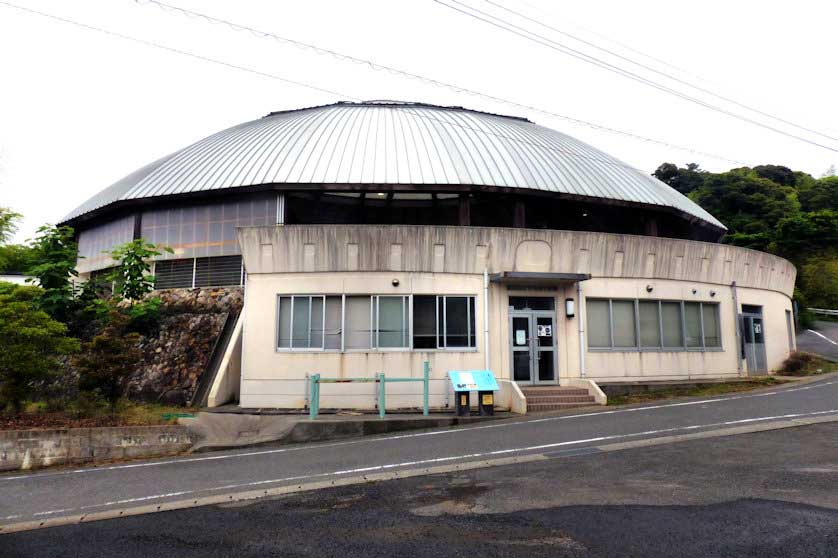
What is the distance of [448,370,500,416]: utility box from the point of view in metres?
14.4

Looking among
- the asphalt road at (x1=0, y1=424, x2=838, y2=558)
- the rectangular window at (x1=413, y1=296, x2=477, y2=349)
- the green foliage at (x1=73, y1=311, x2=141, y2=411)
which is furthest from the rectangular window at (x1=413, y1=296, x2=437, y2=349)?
the green foliage at (x1=73, y1=311, x2=141, y2=411)

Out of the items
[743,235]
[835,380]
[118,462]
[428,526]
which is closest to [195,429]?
[118,462]

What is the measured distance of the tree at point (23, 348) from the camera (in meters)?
14.0

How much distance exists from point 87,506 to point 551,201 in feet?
63.3

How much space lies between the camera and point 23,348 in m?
14.0

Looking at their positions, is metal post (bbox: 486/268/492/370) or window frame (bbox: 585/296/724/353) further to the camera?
window frame (bbox: 585/296/724/353)

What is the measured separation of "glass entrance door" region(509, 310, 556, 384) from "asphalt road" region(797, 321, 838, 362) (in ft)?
59.4

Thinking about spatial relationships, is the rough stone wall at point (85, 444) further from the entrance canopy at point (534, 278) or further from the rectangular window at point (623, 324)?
the rectangular window at point (623, 324)

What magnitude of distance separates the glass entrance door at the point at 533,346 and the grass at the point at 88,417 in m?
9.86

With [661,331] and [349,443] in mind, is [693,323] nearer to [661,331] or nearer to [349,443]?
[661,331]

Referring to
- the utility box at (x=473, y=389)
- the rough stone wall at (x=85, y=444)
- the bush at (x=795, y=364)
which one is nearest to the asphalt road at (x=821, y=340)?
the bush at (x=795, y=364)

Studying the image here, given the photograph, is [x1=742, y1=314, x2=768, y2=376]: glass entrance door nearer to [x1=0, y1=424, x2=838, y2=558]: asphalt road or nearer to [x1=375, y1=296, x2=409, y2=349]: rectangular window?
[x1=375, y1=296, x2=409, y2=349]: rectangular window

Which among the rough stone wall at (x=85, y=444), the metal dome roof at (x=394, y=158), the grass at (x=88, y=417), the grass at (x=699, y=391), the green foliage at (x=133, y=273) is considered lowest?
the rough stone wall at (x=85, y=444)

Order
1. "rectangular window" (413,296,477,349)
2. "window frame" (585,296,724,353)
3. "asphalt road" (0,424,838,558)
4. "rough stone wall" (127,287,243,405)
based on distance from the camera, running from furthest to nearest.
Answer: "window frame" (585,296,724,353) → "rough stone wall" (127,287,243,405) → "rectangular window" (413,296,477,349) → "asphalt road" (0,424,838,558)
